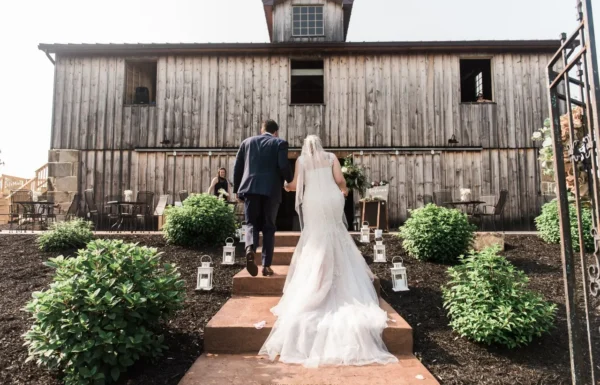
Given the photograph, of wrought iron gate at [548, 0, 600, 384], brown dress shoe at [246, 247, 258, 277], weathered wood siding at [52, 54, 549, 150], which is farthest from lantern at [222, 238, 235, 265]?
weathered wood siding at [52, 54, 549, 150]

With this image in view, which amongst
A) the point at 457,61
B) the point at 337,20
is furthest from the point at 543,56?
the point at 337,20

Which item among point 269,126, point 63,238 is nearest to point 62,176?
point 63,238

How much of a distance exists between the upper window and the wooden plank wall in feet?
15.1

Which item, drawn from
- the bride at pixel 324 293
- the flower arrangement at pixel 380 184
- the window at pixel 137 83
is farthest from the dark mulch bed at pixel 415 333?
the window at pixel 137 83

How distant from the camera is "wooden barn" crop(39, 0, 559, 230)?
11.7 m

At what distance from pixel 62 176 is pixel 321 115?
295 inches

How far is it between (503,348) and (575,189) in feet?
6.85

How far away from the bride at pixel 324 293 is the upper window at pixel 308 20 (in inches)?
363

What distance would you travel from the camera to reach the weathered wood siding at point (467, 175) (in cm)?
1165

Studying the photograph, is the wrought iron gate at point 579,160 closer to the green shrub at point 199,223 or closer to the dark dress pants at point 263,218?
the dark dress pants at point 263,218

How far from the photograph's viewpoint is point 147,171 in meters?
11.8

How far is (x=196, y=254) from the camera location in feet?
22.0

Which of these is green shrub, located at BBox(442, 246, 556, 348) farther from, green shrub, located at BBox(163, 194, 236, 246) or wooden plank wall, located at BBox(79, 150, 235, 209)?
wooden plank wall, located at BBox(79, 150, 235, 209)

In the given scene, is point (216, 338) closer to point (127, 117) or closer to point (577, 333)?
point (577, 333)
